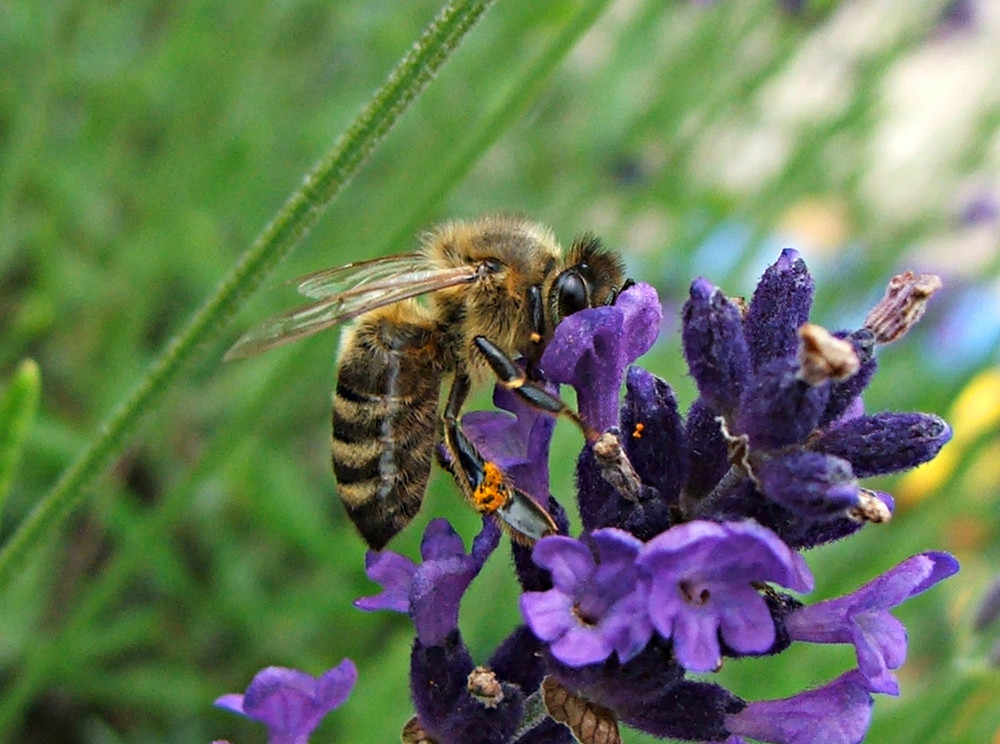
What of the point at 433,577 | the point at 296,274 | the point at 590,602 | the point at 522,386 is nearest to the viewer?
the point at 590,602

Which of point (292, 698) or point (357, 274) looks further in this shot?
point (357, 274)

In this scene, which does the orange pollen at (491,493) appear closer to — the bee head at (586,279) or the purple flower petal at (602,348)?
the purple flower petal at (602,348)

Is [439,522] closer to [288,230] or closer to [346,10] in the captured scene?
[288,230]

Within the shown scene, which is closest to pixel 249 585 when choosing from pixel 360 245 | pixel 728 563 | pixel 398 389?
pixel 360 245

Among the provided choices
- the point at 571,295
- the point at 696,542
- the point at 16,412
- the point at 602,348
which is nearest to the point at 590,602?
the point at 696,542

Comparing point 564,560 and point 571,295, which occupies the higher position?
point 571,295

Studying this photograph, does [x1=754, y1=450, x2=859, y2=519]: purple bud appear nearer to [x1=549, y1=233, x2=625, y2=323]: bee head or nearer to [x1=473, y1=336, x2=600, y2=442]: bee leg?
[x1=473, y1=336, x2=600, y2=442]: bee leg

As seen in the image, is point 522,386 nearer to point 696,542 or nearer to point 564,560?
point 564,560
